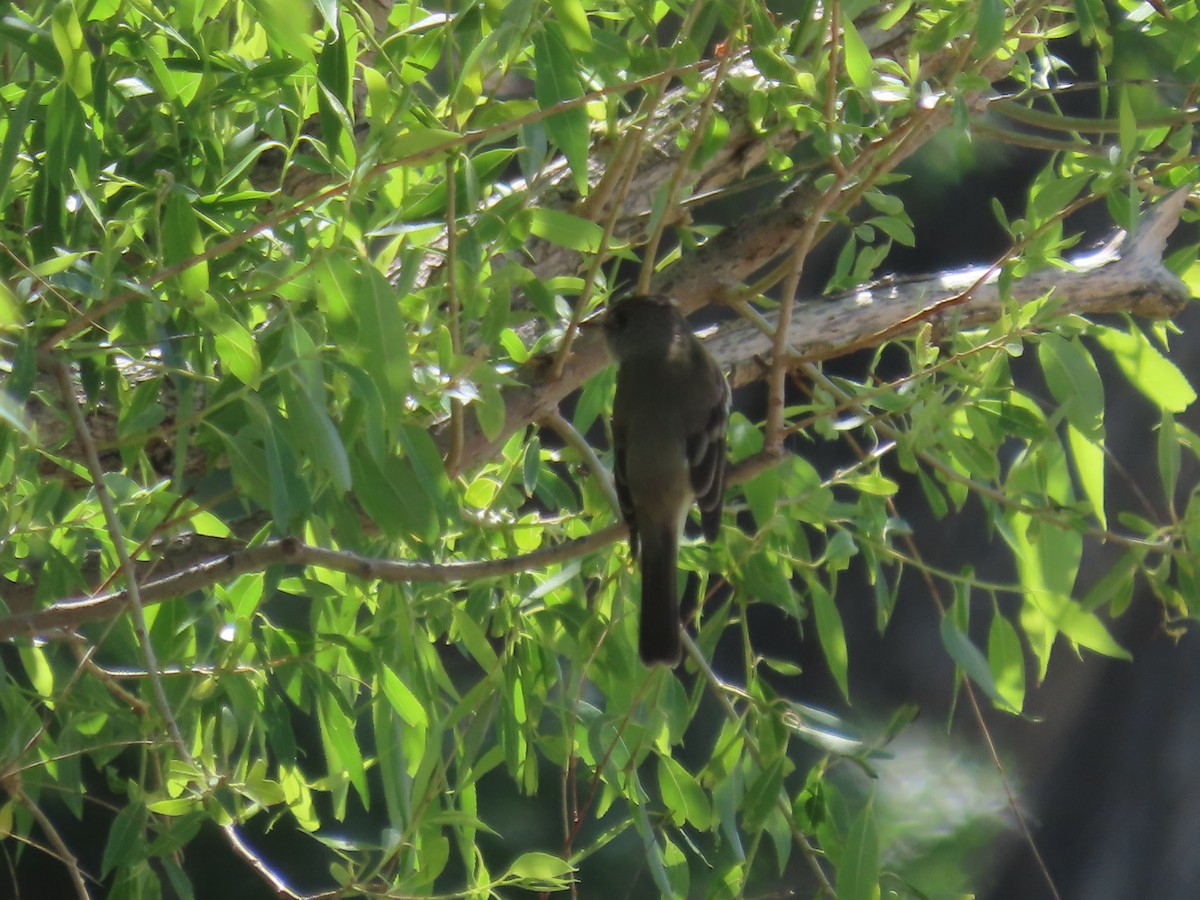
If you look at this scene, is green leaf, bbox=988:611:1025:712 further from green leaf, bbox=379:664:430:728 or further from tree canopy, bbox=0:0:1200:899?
green leaf, bbox=379:664:430:728

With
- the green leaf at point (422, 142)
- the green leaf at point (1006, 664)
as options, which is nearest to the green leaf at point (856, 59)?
the green leaf at point (422, 142)

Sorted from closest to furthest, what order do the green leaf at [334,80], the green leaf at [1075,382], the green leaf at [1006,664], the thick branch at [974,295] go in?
the green leaf at [334,80]
the green leaf at [1075,382]
the green leaf at [1006,664]
the thick branch at [974,295]

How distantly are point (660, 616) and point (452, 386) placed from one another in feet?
2.40

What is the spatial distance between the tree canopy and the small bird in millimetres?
66

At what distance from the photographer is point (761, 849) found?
14.1 feet

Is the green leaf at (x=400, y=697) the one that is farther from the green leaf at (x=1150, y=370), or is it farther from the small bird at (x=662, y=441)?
the green leaf at (x=1150, y=370)

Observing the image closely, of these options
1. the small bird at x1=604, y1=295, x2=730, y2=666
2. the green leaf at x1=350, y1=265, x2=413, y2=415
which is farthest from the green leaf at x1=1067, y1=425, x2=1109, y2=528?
the green leaf at x1=350, y1=265, x2=413, y2=415

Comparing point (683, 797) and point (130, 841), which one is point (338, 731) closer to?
point (130, 841)

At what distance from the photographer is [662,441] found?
2719 mm

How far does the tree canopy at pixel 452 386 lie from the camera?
1.54 m

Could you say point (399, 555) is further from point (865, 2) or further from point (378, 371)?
point (865, 2)

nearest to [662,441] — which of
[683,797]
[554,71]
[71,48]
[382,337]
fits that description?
[683,797]

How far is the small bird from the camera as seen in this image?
2238 millimetres

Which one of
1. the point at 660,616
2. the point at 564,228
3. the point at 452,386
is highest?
the point at 564,228
